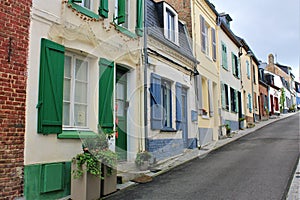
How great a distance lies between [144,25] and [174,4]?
5.26 metres

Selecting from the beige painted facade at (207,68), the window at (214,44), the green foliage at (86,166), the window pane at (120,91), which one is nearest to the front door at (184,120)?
the beige painted facade at (207,68)

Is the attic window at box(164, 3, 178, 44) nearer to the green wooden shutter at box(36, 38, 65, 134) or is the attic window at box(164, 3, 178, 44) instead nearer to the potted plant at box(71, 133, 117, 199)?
the green wooden shutter at box(36, 38, 65, 134)

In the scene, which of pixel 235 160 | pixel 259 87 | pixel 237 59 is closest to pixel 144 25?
pixel 235 160

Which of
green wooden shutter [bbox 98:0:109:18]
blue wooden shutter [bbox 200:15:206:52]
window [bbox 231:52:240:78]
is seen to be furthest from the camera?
window [bbox 231:52:240:78]

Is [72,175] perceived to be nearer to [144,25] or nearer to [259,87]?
[144,25]

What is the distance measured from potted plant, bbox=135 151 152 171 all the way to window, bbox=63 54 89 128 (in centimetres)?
192

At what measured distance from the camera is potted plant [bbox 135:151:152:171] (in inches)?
292

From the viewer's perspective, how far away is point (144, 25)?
8.48m

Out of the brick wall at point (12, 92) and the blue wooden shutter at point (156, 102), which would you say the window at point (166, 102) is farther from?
the brick wall at point (12, 92)

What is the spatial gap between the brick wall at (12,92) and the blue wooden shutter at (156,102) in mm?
4275

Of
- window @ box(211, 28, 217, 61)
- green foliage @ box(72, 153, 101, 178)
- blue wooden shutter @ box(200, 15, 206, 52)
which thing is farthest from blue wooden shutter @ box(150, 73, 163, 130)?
window @ box(211, 28, 217, 61)

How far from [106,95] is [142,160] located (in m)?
1.99

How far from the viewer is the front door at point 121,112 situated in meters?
7.42

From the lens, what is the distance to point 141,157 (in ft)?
24.5
